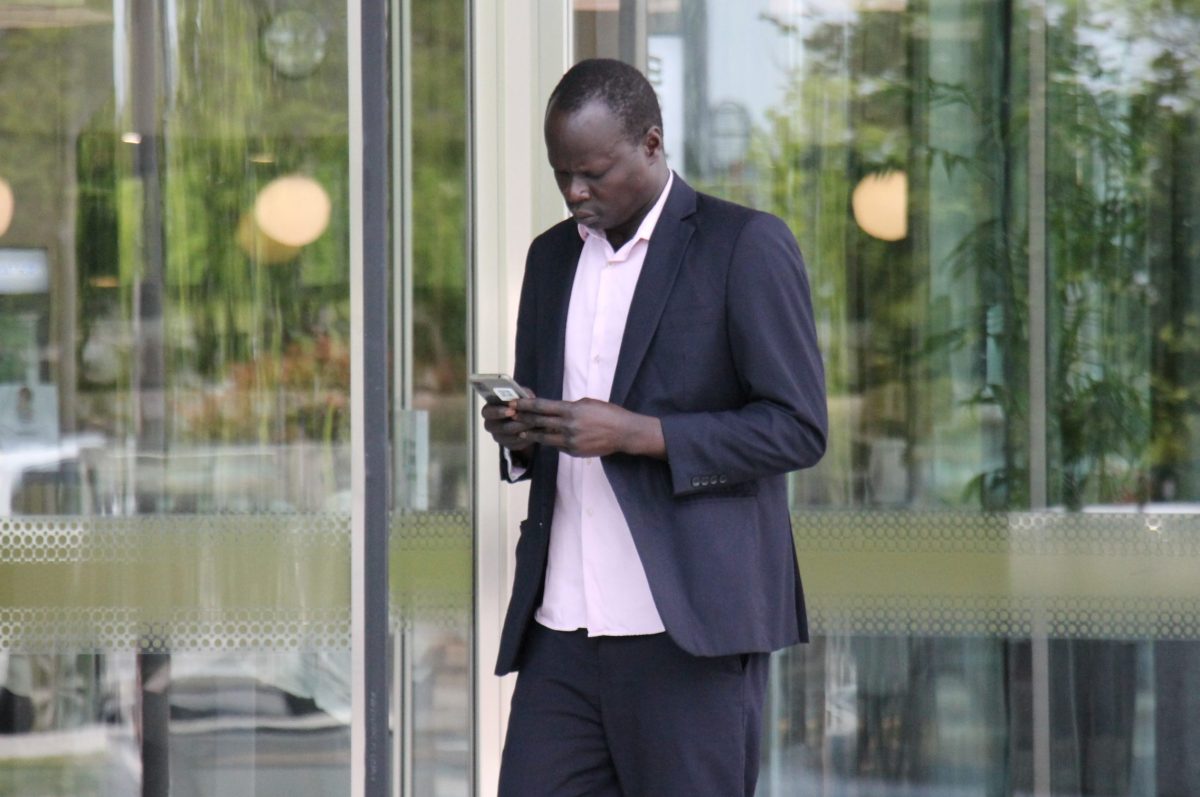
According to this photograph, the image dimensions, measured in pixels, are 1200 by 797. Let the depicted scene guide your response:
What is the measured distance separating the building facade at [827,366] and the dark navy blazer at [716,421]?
56.7 inches

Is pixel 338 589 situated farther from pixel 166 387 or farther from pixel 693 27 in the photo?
pixel 693 27

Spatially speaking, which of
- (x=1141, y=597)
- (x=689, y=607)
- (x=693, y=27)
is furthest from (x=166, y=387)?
(x=1141, y=597)

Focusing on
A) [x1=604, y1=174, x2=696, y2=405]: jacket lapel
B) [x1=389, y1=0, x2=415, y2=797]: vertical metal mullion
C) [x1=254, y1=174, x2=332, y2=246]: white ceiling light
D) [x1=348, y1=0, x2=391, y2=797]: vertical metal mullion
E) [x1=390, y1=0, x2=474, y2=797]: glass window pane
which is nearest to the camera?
[x1=604, y1=174, x2=696, y2=405]: jacket lapel

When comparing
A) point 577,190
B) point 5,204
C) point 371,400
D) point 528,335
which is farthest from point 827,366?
point 5,204

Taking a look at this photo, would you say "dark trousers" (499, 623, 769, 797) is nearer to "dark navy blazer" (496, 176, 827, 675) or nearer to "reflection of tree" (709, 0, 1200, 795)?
"dark navy blazer" (496, 176, 827, 675)

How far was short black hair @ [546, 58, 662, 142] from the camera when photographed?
2.17 metres

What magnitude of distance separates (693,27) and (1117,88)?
106 cm

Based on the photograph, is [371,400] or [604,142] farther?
[371,400]

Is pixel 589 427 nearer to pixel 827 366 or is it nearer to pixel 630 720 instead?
pixel 630 720

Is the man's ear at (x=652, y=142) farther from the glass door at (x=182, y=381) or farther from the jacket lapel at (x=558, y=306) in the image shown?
the glass door at (x=182, y=381)

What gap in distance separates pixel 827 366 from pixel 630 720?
1748 millimetres

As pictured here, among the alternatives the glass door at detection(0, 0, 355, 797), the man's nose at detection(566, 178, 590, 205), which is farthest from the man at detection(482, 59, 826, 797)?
the glass door at detection(0, 0, 355, 797)

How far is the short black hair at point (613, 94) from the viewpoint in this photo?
7.12 ft

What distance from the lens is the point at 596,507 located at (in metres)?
2.23
